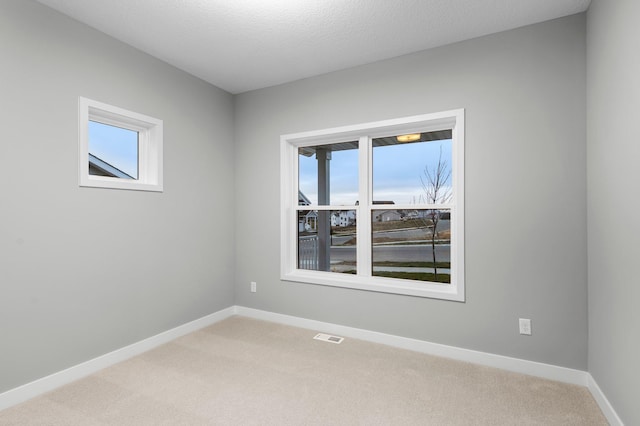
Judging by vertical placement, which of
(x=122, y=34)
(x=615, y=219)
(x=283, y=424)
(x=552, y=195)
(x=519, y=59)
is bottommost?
(x=283, y=424)

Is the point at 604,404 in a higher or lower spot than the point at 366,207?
lower

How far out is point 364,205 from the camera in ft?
→ 10.5

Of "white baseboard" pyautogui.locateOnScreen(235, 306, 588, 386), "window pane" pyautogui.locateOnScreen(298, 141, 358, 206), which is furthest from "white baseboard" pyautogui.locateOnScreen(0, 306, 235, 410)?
"window pane" pyautogui.locateOnScreen(298, 141, 358, 206)

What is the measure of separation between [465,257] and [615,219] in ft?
3.35

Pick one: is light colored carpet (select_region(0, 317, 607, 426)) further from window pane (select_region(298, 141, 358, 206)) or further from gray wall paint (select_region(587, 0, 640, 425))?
window pane (select_region(298, 141, 358, 206))

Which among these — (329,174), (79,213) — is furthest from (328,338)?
(79,213)

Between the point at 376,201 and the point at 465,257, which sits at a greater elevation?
the point at 376,201

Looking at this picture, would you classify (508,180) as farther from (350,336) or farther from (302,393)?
(302,393)

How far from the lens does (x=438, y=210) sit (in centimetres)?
291

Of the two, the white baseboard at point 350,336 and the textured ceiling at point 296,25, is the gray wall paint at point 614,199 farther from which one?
the textured ceiling at point 296,25

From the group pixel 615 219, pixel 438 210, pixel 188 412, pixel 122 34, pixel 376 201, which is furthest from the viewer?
pixel 376 201

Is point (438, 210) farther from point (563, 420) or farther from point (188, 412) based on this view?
point (188, 412)

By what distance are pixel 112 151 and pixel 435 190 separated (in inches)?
112

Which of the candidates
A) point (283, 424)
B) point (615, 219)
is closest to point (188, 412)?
point (283, 424)
